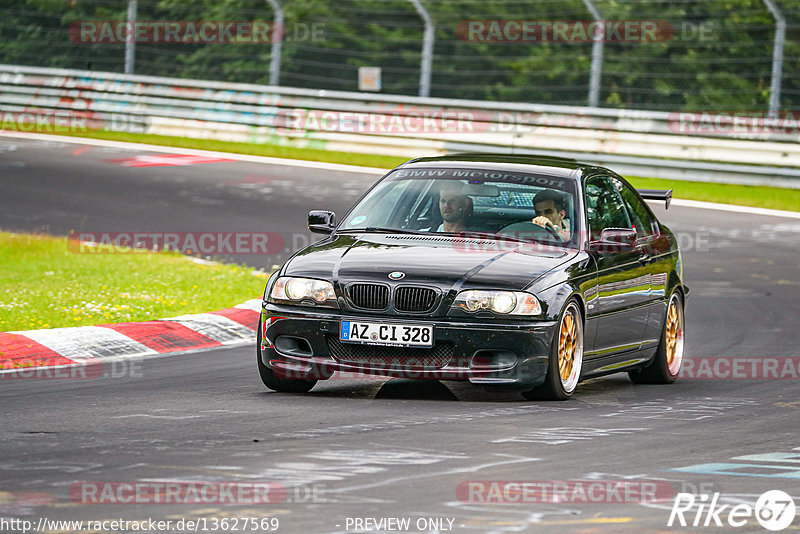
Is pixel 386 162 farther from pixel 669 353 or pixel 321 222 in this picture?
pixel 321 222

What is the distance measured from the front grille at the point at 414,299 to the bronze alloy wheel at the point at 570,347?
0.75 m

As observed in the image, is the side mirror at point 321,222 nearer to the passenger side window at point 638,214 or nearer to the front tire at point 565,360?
the front tire at point 565,360

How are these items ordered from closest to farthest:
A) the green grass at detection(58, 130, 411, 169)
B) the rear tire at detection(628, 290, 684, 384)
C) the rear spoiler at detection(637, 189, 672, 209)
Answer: the rear tire at detection(628, 290, 684, 384) → the rear spoiler at detection(637, 189, 672, 209) → the green grass at detection(58, 130, 411, 169)

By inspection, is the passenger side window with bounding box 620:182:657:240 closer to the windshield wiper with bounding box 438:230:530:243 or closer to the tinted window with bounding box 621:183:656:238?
the tinted window with bounding box 621:183:656:238

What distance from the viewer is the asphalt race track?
5.44 meters

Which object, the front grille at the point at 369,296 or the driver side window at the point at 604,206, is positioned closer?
the front grille at the point at 369,296

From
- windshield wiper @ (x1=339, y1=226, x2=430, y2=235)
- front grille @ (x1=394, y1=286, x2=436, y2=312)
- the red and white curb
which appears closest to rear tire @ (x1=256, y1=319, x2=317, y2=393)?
front grille @ (x1=394, y1=286, x2=436, y2=312)

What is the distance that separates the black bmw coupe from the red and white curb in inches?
67.0

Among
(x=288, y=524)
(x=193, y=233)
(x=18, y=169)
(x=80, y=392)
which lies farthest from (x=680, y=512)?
(x=18, y=169)

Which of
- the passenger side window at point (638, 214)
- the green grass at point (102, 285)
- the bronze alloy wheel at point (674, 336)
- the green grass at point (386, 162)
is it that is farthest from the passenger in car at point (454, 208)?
the green grass at point (386, 162)

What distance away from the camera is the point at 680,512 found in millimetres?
5539

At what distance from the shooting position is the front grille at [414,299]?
320 inches

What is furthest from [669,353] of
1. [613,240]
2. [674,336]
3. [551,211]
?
[551,211]

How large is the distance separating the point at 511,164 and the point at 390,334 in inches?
78.0
